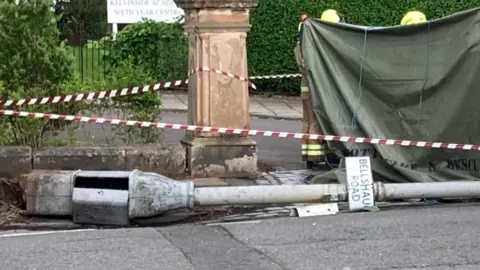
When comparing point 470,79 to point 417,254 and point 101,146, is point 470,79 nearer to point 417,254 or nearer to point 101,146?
point 417,254

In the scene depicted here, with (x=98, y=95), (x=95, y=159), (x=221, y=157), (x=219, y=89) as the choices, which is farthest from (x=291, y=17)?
(x=95, y=159)

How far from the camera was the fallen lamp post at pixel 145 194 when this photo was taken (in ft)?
25.5

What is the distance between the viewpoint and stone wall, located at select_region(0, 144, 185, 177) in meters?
8.74

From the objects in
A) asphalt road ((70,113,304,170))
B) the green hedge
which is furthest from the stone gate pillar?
the green hedge

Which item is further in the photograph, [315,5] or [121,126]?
[315,5]

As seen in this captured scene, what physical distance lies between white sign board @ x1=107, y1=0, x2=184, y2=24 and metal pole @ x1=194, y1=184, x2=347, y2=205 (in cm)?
1657

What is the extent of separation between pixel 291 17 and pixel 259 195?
1081 centimetres

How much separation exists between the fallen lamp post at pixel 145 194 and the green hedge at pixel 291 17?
10331 millimetres

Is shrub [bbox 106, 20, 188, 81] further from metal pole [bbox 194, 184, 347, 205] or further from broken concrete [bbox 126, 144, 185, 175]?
metal pole [bbox 194, 184, 347, 205]

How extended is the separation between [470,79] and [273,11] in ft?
32.6

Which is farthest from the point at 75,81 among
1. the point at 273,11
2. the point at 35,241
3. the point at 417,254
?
the point at 273,11

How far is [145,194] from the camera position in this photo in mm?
7777

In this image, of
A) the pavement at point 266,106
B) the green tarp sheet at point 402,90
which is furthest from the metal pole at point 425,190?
the pavement at point 266,106

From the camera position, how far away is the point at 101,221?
25.6ft
